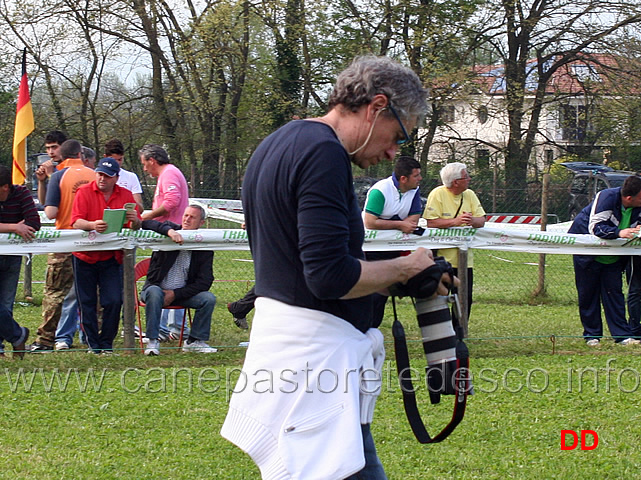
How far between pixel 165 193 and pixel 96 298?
1357mm

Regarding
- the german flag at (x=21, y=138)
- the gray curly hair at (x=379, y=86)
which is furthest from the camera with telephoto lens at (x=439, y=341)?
the german flag at (x=21, y=138)

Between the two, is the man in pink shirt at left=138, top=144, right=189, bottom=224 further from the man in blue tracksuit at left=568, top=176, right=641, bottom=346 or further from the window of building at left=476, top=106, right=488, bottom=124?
the window of building at left=476, top=106, right=488, bottom=124

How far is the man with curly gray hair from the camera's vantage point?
7.44 ft

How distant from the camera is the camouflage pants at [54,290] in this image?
7688 millimetres

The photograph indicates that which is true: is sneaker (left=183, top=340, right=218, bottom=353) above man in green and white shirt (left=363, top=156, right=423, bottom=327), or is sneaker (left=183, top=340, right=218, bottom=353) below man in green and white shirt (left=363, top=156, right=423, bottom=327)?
below

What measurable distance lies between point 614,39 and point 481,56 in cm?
405

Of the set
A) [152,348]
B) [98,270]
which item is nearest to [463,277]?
[152,348]

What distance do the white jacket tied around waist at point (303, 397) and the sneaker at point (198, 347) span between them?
201 inches

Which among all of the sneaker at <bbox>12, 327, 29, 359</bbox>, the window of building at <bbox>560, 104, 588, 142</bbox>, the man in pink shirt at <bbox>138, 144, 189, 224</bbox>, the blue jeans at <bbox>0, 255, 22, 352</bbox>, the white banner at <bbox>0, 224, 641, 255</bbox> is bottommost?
the sneaker at <bbox>12, 327, 29, 359</bbox>

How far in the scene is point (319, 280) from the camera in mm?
2268

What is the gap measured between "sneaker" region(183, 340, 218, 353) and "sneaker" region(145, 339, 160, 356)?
0.26m

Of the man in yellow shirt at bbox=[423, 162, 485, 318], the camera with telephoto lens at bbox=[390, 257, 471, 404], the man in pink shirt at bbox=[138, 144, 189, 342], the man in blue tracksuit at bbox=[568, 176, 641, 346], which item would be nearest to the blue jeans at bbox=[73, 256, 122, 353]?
the man in pink shirt at bbox=[138, 144, 189, 342]

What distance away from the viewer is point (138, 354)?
7324 mm

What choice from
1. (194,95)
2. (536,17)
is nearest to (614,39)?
(536,17)
